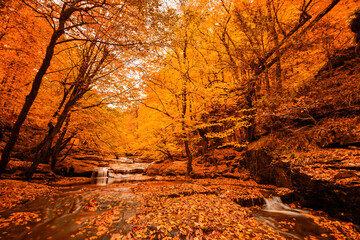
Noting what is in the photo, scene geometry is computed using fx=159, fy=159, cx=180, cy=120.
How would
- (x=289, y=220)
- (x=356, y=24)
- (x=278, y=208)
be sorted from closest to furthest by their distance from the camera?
(x=289, y=220) < (x=278, y=208) < (x=356, y=24)

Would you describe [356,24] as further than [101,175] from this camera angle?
No

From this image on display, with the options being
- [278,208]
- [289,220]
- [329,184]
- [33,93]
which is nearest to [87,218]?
[33,93]

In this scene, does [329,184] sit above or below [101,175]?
above

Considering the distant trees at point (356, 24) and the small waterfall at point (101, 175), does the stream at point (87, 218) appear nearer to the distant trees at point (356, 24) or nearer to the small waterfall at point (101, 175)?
the small waterfall at point (101, 175)

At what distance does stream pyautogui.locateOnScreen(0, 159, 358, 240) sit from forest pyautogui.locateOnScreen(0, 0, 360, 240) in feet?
0.17

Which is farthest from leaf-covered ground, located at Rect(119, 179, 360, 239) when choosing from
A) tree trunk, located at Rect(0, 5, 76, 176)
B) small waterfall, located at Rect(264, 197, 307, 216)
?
tree trunk, located at Rect(0, 5, 76, 176)

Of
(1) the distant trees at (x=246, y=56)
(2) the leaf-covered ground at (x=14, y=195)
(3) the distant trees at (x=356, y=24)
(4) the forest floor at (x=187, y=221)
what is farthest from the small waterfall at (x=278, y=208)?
(2) the leaf-covered ground at (x=14, y=195)

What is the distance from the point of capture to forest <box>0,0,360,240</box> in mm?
4707

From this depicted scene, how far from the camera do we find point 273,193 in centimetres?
816

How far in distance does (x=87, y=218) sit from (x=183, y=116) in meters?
→ 8.60

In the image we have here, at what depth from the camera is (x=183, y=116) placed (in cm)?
1221

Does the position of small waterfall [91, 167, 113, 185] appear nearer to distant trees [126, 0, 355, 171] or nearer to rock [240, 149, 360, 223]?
distant trees [126, 0, 355, 171]

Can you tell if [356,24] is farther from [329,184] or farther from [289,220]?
[289,220]

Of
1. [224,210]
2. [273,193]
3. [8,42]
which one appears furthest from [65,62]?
[273,193]
